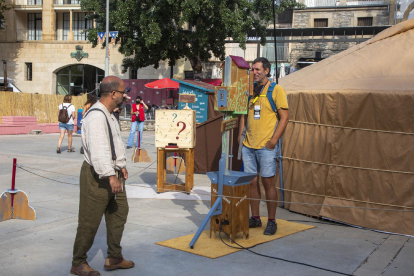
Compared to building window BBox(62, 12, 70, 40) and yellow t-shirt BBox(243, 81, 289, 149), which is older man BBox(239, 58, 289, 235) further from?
building window BBox(62, 12, 70, 40)

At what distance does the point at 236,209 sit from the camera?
4867 millimetres

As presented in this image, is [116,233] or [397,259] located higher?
[116,233]

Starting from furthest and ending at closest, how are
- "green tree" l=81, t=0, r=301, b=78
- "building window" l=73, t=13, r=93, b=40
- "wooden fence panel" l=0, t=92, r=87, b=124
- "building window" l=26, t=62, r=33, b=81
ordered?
1. "building window" l=26, t=62, r=33, b=81
2. "building window" l=73, t=13, r=93, b=40
3. "wooden fence panel" l=0, t=92, r=87, b=124
4. "green tree" l=81, t=0, r=301, b=78

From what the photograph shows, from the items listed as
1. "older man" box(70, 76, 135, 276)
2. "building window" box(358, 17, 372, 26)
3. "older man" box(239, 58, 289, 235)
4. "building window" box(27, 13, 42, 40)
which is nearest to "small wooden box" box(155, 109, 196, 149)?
"older man" box(239, 58, 289, 235)

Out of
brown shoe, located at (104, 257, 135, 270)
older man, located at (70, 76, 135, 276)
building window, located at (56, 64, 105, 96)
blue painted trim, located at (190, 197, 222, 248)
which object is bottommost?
brown shoe, located at (104, 257, 135, 270)

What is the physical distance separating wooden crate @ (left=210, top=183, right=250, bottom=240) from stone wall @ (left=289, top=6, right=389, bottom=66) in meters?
25.3

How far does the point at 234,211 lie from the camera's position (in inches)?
191

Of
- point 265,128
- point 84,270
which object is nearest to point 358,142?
point 265,128

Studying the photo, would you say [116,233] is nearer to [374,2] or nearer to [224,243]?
[224,243]

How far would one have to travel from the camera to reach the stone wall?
29031 mm

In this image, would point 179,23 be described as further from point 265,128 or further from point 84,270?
point 84,270

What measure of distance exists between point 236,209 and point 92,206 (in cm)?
171

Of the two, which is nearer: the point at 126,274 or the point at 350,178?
the point at 126,274

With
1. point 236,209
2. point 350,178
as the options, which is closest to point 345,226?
point 350,178
